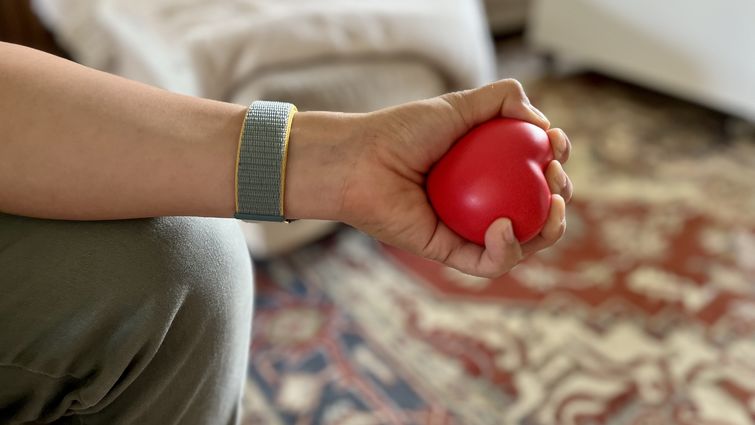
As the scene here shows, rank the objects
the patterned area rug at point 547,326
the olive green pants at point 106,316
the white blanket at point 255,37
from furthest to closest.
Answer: the white blanket at point 255,37, the patterned area rug at point 547,326, the olive green pants at point 106,316

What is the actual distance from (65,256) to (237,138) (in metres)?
0.15

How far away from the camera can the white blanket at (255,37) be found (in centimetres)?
116

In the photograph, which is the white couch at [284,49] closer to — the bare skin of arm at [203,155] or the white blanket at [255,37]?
the white blanket at [255,37]

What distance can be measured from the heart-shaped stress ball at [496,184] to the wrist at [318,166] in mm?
87

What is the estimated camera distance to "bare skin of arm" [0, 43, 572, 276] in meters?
0.55

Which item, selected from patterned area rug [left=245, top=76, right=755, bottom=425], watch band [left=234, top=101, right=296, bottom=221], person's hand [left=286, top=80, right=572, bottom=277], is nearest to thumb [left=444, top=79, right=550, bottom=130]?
person's hand [left=286, top=80, right=572, bottom=277]

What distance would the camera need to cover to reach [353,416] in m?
1.04

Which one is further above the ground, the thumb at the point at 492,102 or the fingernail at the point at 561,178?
the thumb at the point at 492,102

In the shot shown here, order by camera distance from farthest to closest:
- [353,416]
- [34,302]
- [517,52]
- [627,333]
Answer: [517,52] < [627,333] < [353,416] < [34,302]

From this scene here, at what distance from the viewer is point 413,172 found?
64cm

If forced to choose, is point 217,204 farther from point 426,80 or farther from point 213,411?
point 426,80

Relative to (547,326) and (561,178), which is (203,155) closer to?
(561,178)

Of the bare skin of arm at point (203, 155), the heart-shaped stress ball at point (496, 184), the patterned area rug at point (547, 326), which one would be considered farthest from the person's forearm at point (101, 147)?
the patterned area rug at point (547, 326)

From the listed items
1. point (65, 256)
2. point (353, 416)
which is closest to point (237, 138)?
point (65, 256)
